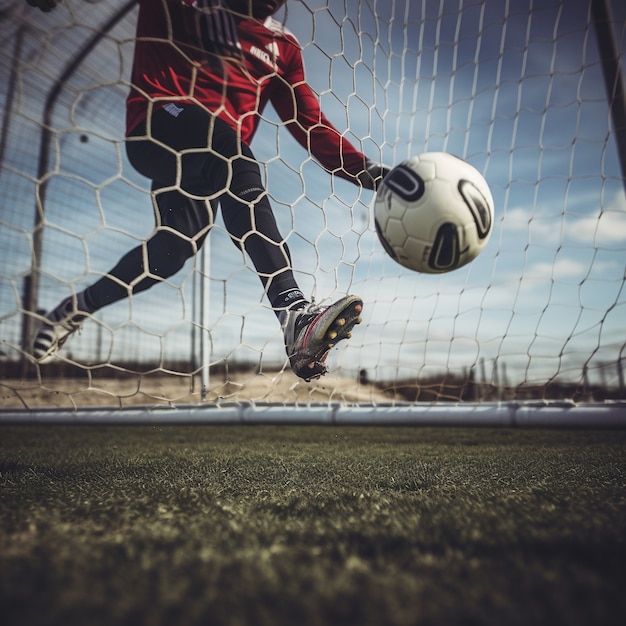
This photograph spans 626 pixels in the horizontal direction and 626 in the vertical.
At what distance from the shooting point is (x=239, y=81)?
1948 mm

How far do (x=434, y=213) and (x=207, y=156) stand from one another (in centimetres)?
92

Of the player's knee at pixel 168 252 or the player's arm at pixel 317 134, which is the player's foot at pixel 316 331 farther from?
the player's arm at pixel 317 134

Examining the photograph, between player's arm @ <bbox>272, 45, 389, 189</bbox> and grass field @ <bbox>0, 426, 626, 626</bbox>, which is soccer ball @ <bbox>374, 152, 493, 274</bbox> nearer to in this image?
player's arm @ <bbox>272, 45, 389, 189</bbox>

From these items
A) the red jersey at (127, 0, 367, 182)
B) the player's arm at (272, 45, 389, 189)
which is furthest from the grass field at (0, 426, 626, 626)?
the player's arm at (272, 45, 389, 189)

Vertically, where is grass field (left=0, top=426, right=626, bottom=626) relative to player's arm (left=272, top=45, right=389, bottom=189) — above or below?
below

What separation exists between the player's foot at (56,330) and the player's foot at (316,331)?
2.64 feet

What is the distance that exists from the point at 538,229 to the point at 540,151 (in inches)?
19.8

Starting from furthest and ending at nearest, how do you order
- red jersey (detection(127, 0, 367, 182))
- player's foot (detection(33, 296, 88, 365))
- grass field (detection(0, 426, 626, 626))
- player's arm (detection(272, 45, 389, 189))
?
1. player's arm (detection(272, 45, 389, 189))
2. player's foot (detection(33, 296, 88, 365))
3. red jersey (detection(127, 0, 367, 182))
4. grass field (detection(0, 426, 626, 626))

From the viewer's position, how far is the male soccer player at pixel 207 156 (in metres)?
1.77

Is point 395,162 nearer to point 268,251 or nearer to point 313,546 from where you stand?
point 268,251

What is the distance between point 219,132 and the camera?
6.17 feet

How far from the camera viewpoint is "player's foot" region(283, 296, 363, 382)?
1780 millimetres

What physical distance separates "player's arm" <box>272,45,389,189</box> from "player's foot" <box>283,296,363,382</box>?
80 centimetres

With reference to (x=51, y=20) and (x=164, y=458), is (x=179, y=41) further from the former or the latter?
(x=164, y=458)
